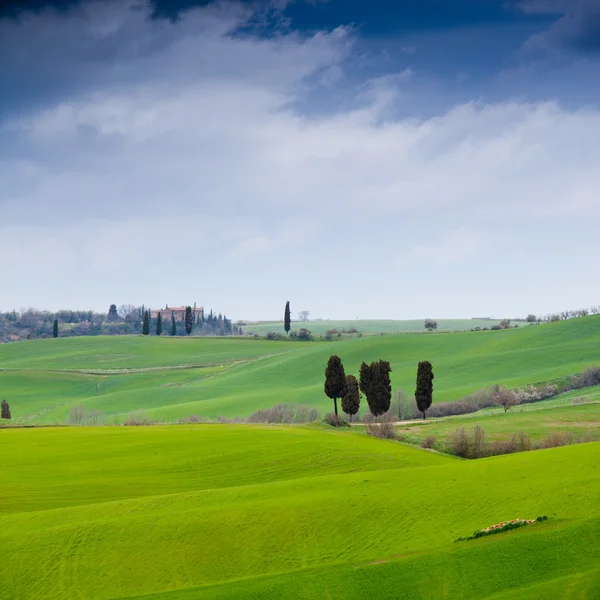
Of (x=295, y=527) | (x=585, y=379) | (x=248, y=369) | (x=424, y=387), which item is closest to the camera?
(x=295, y=527)

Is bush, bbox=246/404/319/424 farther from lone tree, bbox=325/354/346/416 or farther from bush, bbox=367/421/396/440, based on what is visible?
bush, bbox=367/421/396/440

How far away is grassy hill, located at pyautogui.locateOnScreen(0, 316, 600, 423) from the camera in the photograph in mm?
102000

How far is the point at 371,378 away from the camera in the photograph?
74.8 meters

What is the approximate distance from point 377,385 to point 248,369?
203 ft

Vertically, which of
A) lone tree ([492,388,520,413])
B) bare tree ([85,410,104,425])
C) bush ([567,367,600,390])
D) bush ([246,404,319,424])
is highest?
bush ([567,367,600,390])

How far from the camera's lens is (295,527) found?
108 feet

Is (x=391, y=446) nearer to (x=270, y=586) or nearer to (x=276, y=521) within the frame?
(x=276, y=521)

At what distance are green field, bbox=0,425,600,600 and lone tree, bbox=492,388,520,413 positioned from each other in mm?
32750

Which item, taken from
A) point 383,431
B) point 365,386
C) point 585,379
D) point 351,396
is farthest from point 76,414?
point 585,379

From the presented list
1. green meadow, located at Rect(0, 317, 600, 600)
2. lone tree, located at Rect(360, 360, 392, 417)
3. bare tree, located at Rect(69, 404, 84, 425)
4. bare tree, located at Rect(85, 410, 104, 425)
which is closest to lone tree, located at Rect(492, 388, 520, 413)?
green meadow, located at Rect(0, 317, 600, 600)

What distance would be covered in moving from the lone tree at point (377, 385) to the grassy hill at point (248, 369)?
17.5 meters

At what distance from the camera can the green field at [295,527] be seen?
25.9m

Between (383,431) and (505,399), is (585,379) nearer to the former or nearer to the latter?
(505,399)

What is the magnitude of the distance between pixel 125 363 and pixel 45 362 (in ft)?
59.2
